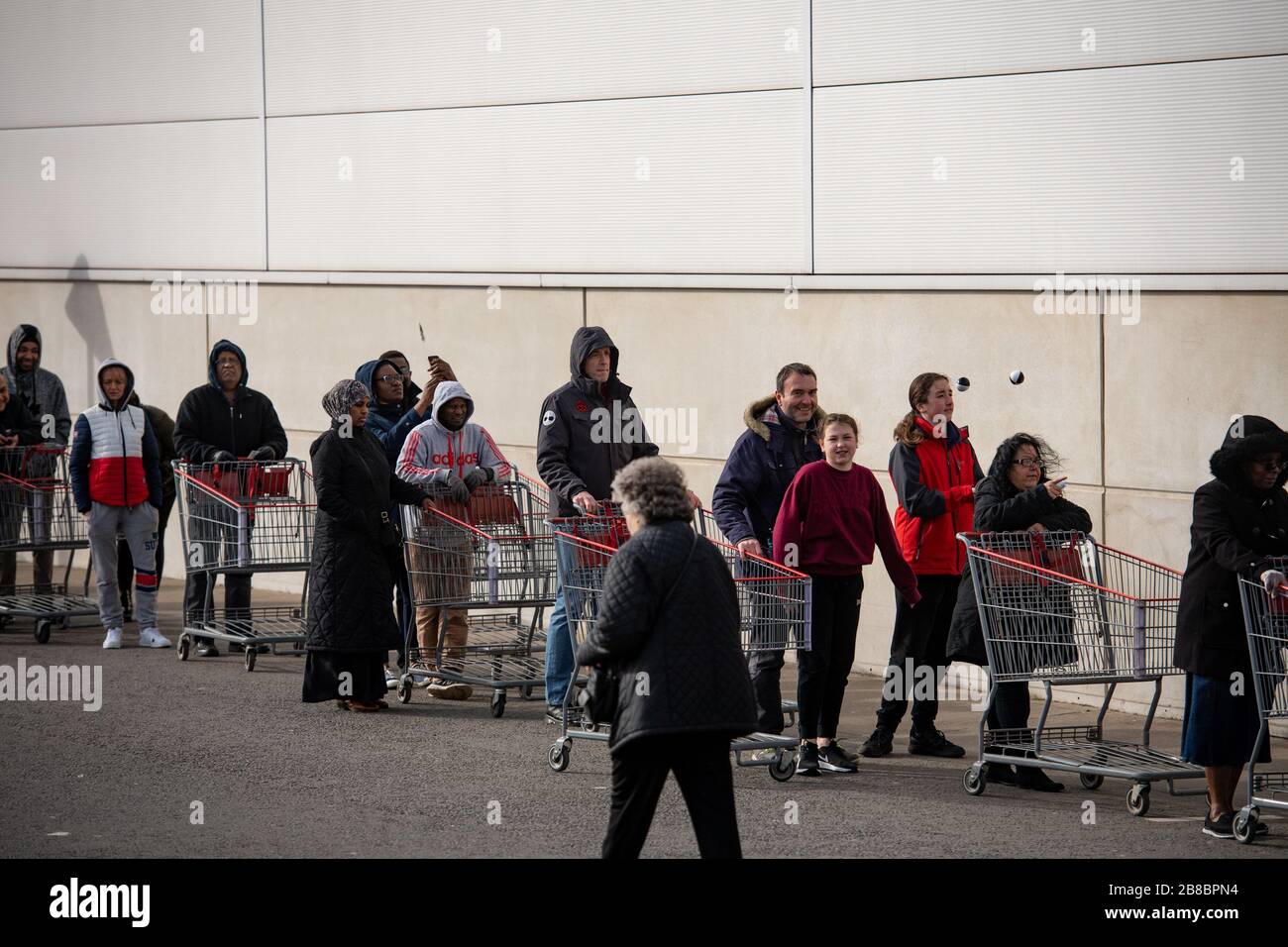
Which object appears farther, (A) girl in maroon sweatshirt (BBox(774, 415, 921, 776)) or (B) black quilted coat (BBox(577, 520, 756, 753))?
(A) girl in maroon sweatshirt (BBox(774, 415, 921, 776))

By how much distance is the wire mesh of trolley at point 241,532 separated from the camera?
12.4m

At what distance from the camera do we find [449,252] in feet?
48.6

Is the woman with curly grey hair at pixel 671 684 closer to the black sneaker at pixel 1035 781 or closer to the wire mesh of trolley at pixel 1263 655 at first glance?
the wire mesh of trolley at pixel 1263 655

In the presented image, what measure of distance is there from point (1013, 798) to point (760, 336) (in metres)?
4.74

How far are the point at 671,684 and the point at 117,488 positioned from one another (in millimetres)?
7740

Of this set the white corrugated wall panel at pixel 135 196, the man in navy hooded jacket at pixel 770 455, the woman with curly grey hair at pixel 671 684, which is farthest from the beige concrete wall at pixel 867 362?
the woman with curly grey hair at pixel 671 684

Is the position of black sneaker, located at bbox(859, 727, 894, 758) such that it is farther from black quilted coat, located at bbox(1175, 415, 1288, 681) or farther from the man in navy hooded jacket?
black quilted coat, located at bbox(1175, 415, 1288, 681)

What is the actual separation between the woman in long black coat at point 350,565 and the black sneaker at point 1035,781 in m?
3.84

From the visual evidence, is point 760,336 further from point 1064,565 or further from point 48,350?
point 48,350

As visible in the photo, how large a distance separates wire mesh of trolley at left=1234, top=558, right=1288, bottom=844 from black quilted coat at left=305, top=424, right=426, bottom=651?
5.10 metres

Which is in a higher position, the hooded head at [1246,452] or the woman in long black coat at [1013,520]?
the hooded head at [1246,452]

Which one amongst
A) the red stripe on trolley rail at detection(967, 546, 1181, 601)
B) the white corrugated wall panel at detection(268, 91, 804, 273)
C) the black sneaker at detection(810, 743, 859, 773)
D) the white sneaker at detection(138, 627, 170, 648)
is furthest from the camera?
the white sneaker at detection(138, 627, 170, 648)

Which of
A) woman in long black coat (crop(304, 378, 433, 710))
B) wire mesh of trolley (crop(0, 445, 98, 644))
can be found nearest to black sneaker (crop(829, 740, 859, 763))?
woman in long black coat (crop(304, 378, 433, 710))

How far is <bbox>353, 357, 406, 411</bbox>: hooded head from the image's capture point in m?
12.1
